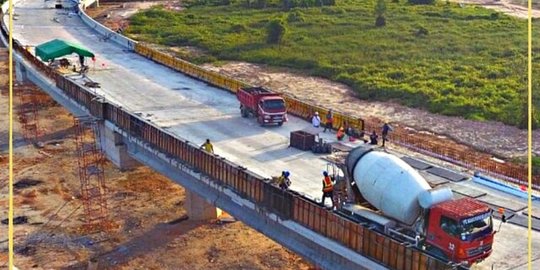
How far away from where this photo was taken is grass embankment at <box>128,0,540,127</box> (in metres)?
61.0

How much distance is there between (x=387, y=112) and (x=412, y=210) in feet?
115

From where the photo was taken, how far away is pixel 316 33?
88438 mm

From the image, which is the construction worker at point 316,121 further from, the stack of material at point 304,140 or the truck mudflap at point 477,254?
the truck mudflap at point 477,254

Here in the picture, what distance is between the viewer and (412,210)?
2347 centimetres

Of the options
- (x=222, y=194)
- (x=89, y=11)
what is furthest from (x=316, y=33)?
(x=222, y=194)

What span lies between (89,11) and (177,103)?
7752cm

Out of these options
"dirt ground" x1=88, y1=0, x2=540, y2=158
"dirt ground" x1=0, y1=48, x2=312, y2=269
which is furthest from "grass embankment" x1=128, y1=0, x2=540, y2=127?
"dirt ground" x1=0, y1=48, x2=312, y2=269

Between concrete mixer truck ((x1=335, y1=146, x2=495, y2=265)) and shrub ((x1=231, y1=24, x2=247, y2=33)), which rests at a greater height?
shrub ((x1=231, y1=24, x2=247, y2=33))

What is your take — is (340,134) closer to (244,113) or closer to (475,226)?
(244,113)

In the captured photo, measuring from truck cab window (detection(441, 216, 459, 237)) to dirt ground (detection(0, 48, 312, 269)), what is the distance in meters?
14.2

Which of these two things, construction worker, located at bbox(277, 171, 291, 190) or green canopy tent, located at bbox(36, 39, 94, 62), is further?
green canopy tent, located at bbox(36, 39, 94, 62)

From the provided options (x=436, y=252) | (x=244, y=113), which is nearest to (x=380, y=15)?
(x=244, y=113)

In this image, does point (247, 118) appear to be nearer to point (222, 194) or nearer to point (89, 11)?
point (222, 194)

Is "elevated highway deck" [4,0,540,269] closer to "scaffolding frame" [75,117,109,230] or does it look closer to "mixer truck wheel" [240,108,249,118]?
"mixer truck wheel" [240,108,249,118]
